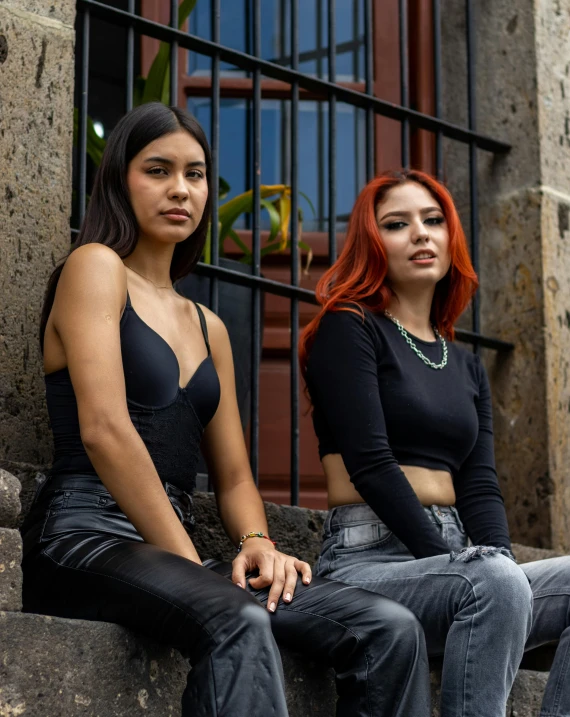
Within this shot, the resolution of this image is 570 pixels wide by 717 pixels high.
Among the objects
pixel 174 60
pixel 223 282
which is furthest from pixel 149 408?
pixel 174 60

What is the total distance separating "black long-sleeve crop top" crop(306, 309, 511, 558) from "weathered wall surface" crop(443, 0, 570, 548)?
2.32 feet

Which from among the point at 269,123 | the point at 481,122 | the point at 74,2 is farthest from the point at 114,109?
the point at 74,2

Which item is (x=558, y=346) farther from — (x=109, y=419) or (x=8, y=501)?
(x=8, y=501)

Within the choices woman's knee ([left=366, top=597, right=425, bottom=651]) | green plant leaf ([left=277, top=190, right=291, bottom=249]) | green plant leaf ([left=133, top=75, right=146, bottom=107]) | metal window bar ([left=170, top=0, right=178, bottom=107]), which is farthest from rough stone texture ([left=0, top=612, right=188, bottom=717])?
green plant leaf ([left=133, top=75, right=146, bottom=107])

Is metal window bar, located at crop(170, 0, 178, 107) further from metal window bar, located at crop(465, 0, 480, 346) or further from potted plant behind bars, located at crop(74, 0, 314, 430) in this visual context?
metal window bar, located at crop(465, 0, 480, 346)

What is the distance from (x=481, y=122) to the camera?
4.29 m

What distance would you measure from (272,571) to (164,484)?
1.04 ft

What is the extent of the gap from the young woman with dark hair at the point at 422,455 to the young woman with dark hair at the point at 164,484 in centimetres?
18

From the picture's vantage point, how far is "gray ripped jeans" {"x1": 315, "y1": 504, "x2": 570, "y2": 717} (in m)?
2.46

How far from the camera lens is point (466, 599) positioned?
8.31ft

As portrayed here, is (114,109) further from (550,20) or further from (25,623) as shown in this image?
(25,623)

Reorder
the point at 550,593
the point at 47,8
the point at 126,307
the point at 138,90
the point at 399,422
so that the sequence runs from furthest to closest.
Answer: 1. the point at 138,90
2. the point at 47,8
3. the point at 399,422
4. the point at 550,593
5. the point at 126,307

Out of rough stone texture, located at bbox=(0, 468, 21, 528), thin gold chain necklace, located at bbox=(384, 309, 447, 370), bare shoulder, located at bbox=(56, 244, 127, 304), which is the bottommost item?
rough stone texture, located at bbox=(0, 468, 21, 528)

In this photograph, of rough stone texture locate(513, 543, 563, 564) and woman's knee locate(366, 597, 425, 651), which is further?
rough stone texture locate(513, 543, 563, 564)
